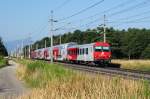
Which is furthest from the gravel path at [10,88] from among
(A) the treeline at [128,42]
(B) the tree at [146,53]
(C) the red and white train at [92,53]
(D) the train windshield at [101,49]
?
(B) the tree at [146,53]

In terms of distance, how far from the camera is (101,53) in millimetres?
58688

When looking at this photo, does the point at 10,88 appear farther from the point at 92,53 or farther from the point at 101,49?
the point at 101,49

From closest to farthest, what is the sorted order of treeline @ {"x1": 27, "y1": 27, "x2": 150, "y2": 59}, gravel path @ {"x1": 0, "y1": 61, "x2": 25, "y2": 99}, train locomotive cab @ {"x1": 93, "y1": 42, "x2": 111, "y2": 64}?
gravel path @ {"x1": 0, "y1": 61, "x2": 25, "y2": 99} → train locomotive cab @ {"x1": 93, "y1": 42, "x2": 111, "y2": 64} → treeline @ {"x1": 27, "y1": 27, "x2": 150, "y2": 59}

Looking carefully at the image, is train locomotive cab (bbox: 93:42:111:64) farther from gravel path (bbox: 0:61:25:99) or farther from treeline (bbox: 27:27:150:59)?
treeline (bbox: 27:27:150:59)

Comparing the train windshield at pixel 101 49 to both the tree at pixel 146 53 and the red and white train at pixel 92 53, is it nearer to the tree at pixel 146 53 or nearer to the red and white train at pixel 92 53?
the red and white train at pixel 92 53

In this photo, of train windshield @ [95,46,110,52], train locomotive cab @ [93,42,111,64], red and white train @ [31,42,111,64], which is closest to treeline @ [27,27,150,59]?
red and white train @ [31,42,111,64]

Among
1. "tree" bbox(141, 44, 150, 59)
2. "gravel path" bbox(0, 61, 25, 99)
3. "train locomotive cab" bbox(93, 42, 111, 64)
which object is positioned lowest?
"gravel path" bbox(0, 61, 25, 99)

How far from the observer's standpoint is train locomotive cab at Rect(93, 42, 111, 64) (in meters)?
58.1

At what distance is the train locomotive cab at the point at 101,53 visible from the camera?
58097 millimetres

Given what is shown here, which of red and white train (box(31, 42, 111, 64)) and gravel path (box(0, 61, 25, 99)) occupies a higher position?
red and white train (box(31, 42, 111, 64))

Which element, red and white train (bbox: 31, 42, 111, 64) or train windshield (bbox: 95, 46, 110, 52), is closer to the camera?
red and white train (bbox: 31, 42, 111, 64)

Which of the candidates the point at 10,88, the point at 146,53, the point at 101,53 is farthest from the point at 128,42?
the point at 10,88

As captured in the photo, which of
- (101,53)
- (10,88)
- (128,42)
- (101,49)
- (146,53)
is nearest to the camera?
(10,88)

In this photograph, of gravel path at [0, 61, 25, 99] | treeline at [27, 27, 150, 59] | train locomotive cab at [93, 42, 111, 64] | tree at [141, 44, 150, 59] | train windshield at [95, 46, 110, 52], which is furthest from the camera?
treeline at [27, 27, 150, 59]
